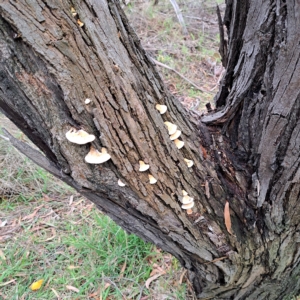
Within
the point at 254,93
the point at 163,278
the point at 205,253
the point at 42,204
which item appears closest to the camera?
the point at 254,93

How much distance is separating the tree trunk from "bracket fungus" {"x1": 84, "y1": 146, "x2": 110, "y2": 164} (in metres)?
0.02

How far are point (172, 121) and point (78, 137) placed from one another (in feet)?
1.46

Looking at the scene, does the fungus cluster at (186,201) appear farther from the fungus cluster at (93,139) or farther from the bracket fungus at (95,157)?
the bracket fungus at (95,157)

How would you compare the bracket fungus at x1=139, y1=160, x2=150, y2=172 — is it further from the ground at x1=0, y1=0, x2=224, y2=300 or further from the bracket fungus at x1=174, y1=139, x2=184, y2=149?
the ground at x1=0, y1=0, x2=224, y2=300

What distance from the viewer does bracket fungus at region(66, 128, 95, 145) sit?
3.06 feet

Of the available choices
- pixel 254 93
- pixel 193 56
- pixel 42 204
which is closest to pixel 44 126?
pixel 254 93

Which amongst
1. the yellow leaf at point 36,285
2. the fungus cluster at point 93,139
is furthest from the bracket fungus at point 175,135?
the yellow leaf at point 36,285

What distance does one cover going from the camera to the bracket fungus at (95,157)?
99 centimetres

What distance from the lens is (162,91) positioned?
118 cm

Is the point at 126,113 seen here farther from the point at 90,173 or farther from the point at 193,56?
the point at 193,56

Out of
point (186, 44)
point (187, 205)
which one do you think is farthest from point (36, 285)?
point (186, 44)

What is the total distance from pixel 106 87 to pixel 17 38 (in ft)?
0.96

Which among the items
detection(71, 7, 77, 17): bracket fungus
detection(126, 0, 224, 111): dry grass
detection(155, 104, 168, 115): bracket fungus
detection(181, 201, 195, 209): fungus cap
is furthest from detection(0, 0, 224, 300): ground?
detection(71, 7, 77, 17): bracket fungus

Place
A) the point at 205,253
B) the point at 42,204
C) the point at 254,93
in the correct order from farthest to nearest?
the point at 42,204 < the point at 205,253 < the point at 254,93
